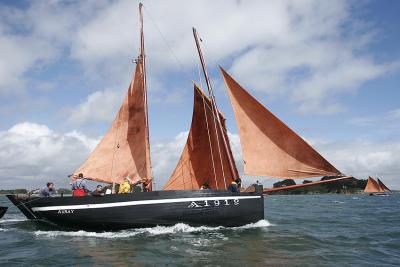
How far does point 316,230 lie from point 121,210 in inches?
466

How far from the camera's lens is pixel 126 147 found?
2559cm

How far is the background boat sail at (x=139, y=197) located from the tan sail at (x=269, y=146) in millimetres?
1719

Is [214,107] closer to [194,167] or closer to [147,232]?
[194,167]

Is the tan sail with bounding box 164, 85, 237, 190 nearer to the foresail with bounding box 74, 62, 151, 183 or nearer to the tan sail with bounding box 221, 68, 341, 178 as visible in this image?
the tan sail with bounding box 221, 68, 341, 178

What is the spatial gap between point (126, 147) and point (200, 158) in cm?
532

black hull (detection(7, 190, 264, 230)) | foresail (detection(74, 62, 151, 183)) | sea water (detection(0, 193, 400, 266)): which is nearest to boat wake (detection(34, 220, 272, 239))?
sea water (detection(0, 193, 400, 266))

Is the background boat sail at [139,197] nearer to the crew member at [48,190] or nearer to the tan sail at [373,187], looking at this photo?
the crew member at [48,190]

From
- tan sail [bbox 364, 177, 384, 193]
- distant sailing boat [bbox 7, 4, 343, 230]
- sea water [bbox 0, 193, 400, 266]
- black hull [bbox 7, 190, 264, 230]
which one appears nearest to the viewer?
sea water [bbox 0, 193, 400, 266]

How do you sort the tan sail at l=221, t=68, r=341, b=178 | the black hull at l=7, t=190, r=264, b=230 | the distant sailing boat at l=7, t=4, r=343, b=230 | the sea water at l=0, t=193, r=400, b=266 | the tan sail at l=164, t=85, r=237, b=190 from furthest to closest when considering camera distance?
the tan sail at l=164, t=85, r=237, b=190
the tan sail at l=221, t=68, r=341, b=178
the distant sailing boat at l=7, t=4, r=343, b=230
the black hull at l=7, t=190, r=264, b=230
the sea water at l=0, t=193, r=400, b=266

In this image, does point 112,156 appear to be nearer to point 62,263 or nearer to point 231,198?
point 231,198

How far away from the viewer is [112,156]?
1004 inches

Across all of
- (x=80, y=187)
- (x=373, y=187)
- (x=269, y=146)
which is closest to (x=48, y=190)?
(x=80, y=187)

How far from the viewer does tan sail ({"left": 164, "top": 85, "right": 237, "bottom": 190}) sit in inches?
1069

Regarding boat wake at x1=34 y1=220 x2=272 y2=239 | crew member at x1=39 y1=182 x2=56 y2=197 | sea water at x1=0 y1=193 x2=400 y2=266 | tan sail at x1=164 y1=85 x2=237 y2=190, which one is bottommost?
sea water at x1=0 y1=193 x2=400 y2=266
